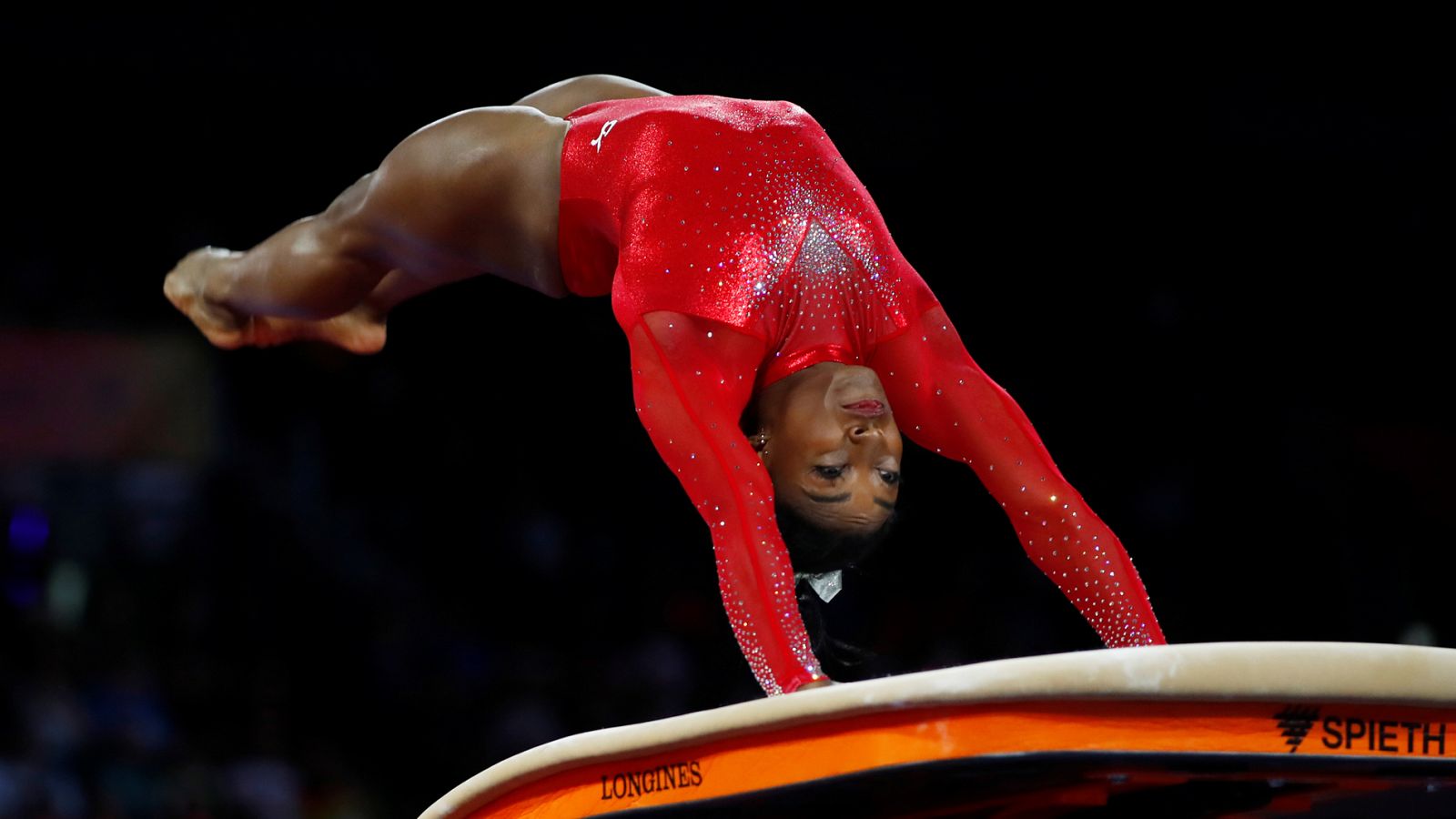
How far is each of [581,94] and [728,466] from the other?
3.73ft

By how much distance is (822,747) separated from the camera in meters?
1.67

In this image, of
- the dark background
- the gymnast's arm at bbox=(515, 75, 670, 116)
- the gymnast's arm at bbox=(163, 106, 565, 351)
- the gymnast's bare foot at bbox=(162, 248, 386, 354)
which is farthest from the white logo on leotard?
the dark background

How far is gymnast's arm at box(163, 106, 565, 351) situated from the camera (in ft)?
8.50

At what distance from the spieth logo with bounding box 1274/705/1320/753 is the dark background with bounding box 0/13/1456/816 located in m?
3.30

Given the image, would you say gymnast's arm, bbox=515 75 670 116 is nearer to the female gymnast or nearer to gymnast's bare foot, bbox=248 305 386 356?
the female gymnast

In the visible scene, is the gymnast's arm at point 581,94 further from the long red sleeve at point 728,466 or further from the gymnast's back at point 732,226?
the long red sleeve at point 728,466

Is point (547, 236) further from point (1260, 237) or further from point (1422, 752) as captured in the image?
point (1260, 237)

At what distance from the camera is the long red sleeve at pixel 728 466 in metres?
1.98

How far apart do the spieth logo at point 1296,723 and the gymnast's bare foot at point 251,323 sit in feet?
6.71

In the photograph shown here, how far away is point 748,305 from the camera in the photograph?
222 centimetres

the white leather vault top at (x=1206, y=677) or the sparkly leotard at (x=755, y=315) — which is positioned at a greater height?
the sparkly leotard at (x=755, y=315)

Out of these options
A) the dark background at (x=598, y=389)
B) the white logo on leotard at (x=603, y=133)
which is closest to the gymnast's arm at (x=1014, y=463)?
the white logo on leotard at (x=603, y=133)

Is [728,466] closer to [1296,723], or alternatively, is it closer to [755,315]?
[755,315]

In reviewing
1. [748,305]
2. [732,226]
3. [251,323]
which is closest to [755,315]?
[748,305]
